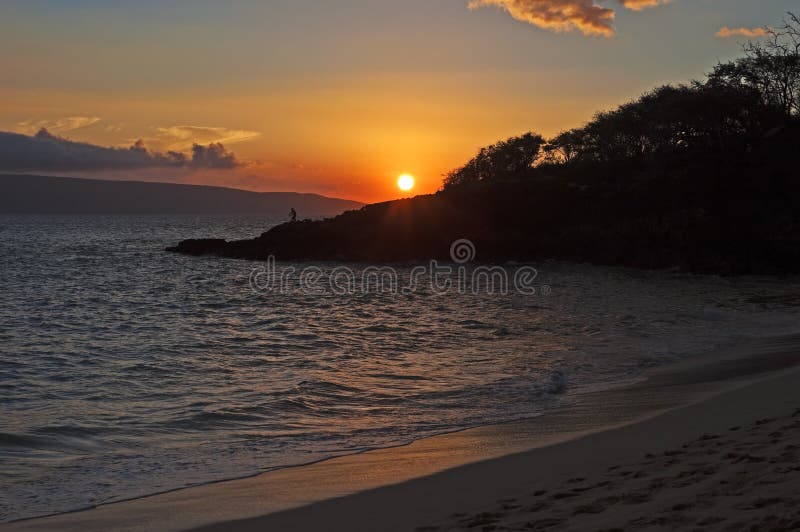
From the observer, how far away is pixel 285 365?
1642 cm

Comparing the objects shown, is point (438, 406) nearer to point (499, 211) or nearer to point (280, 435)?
point (280, 435)

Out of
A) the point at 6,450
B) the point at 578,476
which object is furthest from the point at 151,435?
the point at 578,476

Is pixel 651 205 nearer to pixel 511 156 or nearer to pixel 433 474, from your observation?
pixel 511 156

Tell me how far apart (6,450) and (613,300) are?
23.5 meters

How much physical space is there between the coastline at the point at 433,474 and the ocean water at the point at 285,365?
521 mm

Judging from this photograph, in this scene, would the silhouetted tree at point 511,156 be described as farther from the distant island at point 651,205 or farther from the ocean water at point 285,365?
the ocean water at point 285,365

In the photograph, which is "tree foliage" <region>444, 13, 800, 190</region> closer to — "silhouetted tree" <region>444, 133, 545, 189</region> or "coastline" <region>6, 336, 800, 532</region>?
"silhouetted tree" <region>444, 133, 545, 189</region>

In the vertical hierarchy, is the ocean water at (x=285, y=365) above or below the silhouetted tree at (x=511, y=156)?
below

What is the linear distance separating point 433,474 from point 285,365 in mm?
8641

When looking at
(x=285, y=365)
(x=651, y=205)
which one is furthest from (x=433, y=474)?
(x=651, y=205)

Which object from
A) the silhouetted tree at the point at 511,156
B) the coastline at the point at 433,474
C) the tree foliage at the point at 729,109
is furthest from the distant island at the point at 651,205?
the coastline at the point at 433,474

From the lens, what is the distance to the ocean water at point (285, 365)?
382 inches

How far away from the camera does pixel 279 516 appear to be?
702cm

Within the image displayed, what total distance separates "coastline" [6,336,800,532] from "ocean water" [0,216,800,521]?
0.52 meters
